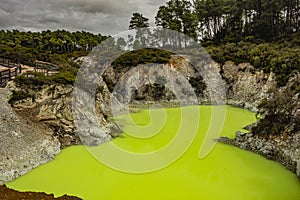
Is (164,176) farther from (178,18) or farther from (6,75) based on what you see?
(178,18)

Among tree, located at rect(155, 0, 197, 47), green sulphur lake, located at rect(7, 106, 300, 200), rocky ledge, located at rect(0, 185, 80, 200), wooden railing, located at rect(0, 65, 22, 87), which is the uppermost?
tree, located at rect(155, 0, 197, 47)

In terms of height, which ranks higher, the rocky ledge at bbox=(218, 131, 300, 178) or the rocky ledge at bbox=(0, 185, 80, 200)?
the rocky ledge at bbox=(0, 185, 80, 200)

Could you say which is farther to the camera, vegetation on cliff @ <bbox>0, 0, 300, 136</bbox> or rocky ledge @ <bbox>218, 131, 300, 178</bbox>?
vegetation on cliff @ <bbox>0, 0, 300, 136</bbox>

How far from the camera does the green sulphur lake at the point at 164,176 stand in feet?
30.7

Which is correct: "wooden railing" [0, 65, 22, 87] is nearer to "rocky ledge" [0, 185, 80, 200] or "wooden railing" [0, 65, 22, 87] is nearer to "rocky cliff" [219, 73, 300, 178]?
"rocky ledge" [0, 185, 80, 200]

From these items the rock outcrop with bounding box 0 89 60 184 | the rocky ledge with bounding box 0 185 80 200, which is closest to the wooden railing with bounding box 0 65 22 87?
the rock outcrop with bounding box 0 89 60 184

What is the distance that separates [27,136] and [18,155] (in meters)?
1.46

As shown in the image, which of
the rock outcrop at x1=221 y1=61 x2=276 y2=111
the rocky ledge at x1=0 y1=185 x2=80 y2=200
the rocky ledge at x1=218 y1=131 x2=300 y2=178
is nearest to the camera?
the rocky ledge at x1=0 y1=185 x2=80 y2=200

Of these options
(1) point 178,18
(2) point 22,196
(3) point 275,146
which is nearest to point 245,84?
(3) point 275,146

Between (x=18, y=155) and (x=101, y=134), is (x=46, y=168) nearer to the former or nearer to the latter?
(x=18, y=155)

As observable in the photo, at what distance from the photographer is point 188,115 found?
74.3 feet

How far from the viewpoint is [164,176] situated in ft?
35.2

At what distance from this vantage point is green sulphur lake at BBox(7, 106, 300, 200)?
935 centimetres

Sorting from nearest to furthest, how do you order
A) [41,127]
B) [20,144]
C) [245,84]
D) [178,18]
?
[20,144], [41,127], [245,84], [178,18]
